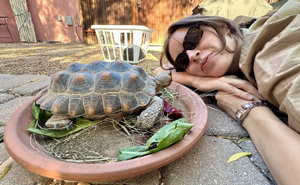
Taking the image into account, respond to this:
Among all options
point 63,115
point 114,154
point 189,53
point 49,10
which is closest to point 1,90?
point 63,115

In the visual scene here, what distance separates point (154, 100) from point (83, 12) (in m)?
5.33

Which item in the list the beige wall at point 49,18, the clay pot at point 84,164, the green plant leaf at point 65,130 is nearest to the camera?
the clay pot at point 84,164

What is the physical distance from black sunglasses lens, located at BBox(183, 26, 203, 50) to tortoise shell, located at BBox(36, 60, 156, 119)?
52 cm

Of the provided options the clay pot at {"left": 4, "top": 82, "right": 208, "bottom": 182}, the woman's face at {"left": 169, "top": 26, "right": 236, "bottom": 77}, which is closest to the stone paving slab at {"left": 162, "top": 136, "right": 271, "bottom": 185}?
the clay pot at {"left": 4, "top": 82, "right": 208, "bottom": 182}

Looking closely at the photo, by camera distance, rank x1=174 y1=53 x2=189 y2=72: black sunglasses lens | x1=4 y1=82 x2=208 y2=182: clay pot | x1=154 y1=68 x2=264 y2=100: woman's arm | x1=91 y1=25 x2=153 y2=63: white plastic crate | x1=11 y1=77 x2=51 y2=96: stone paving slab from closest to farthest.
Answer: x1=4 y1=82 x2=208 y2=182: clay pot < x1=154 y1=68 x2=264 y2=100: woman's arm < x1=174 y1=53 x2=189 y2=72: black sunglasses lens < x1=11 y1=77 x2=51 y2=96: stone paving slab < x1=91 y1=25 x2=153 y2=63: white plastic crate

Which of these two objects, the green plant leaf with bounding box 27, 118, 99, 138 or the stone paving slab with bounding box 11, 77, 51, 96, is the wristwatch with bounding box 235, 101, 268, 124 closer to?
the green plant leaf with bounding box 27, 118, 99, 138

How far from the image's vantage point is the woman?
0.60 meters

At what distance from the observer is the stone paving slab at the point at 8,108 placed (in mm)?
1013

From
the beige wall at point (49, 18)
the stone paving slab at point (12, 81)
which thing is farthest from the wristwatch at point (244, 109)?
the beige wall at point (49, 18)

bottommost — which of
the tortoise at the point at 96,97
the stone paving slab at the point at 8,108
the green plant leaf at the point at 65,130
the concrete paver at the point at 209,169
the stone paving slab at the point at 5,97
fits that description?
the stone paving slab at the point at 5,97

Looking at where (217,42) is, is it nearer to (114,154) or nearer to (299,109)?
(299,109)

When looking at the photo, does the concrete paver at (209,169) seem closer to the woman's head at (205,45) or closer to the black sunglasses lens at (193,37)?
the woman's head at (205,45)

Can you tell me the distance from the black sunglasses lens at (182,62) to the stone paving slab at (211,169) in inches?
26.1

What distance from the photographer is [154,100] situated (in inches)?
35.9
